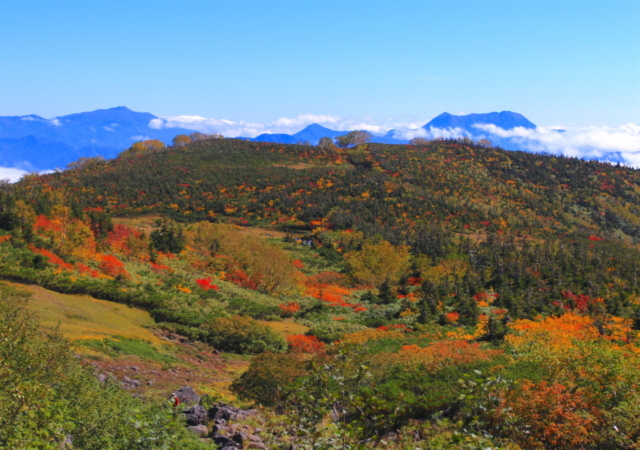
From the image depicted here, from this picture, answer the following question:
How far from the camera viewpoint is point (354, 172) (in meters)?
123

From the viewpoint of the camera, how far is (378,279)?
191 ft

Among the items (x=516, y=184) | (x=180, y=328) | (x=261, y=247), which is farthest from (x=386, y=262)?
(x=516, y=184)

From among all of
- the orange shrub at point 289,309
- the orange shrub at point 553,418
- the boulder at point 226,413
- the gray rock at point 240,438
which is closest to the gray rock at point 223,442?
the gray rock at point 240,438

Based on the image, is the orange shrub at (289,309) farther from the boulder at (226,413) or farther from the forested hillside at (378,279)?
the boulder at (226,413)

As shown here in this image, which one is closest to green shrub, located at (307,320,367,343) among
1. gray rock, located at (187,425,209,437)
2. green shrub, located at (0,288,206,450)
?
gray rock, located at (187,425,209,437)

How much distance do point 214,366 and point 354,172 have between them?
9968 cm

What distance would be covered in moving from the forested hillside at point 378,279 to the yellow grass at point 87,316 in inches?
62.4

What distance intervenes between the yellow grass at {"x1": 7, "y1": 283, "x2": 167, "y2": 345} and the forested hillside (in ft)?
5.20

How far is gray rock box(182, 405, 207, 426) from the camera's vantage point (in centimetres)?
1539

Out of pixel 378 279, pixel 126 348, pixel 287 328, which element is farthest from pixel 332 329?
pixel 378 279

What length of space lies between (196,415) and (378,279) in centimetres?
4403

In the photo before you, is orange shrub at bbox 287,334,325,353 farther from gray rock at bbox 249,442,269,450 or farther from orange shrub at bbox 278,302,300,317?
gray rock at bbox 249,442,269,450

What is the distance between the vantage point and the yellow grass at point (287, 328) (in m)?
35.7

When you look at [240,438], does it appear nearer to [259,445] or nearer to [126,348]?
[259,445]
